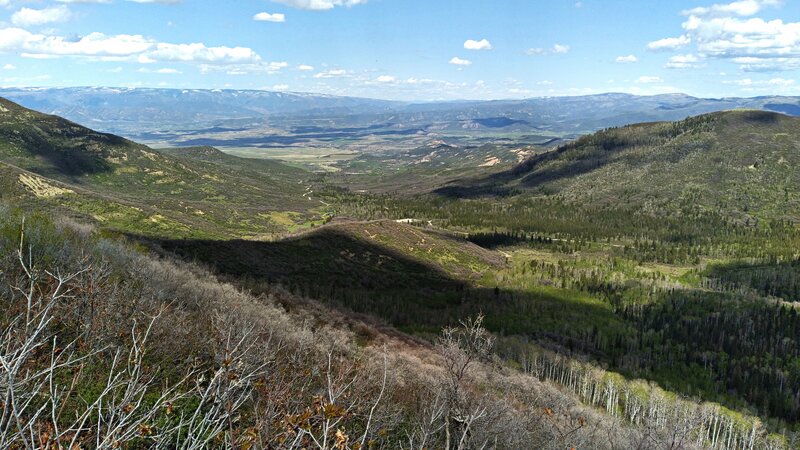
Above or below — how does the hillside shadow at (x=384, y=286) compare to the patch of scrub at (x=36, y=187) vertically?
below

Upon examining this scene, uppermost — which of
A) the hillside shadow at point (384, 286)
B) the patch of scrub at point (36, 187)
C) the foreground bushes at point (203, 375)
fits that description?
the foreground bushes at point (203, 375)

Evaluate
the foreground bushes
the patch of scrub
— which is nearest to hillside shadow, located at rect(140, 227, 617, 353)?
the foreground bushes

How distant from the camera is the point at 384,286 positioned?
527 ft

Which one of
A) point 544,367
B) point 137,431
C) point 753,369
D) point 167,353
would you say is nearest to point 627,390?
point 544,367

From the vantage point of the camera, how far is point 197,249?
121812 mm

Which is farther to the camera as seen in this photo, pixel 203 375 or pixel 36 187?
pixel 36 187

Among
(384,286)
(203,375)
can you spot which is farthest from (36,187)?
(203,375)

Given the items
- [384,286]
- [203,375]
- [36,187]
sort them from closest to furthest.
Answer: [203,375] → [384,286] → [36,187]

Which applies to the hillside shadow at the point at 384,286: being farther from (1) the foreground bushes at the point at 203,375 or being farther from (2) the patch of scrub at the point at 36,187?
(2) the patch of scrub at the point at 36,187

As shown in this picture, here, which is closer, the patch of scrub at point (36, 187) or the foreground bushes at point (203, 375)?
the foreground bushes at point (203, 375)

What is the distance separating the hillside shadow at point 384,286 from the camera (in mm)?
125000

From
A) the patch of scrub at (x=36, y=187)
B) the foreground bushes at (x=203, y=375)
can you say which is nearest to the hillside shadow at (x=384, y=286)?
the foreground bushes at (x=203, y=375)

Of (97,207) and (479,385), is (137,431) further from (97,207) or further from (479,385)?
(97,207)

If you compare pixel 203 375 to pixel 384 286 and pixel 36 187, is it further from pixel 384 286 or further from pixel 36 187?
pixel 36 187
